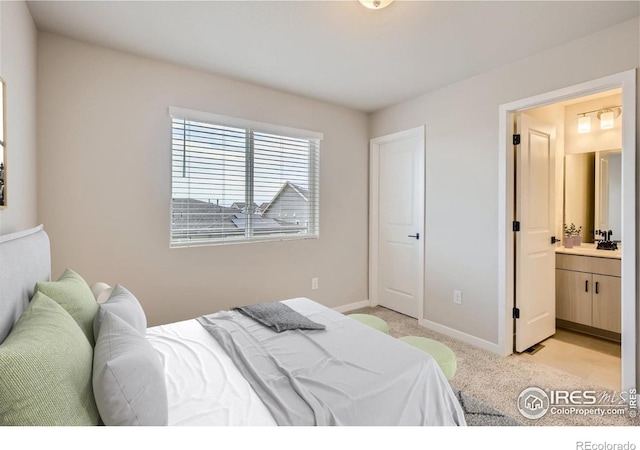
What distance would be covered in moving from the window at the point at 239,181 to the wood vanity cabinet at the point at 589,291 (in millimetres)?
2652

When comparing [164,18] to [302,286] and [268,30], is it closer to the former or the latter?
[268,30]

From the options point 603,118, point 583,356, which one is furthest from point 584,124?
point 583,356

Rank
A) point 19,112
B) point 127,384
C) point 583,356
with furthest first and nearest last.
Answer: point 583,356 → point 19,112 → point 127,384

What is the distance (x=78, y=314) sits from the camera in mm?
1226

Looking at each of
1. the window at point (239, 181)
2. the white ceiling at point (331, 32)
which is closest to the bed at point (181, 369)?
the window at point (239, 181)

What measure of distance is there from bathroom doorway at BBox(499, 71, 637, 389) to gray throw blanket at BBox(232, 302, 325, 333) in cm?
187

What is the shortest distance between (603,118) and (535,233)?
1562 millimetres

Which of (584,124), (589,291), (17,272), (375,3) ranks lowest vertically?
(589,291)

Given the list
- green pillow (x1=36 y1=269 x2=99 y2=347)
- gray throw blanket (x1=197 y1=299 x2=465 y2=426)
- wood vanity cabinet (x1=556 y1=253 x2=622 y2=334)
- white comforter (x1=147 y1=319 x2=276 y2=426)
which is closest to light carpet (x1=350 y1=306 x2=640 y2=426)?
gray throw blanket (x1=197 y1=299 x2=465 y2=426)

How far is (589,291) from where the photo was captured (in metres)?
3.06

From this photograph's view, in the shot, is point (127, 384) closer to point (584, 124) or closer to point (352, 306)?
point (352, 306)

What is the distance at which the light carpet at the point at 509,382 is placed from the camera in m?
1.83

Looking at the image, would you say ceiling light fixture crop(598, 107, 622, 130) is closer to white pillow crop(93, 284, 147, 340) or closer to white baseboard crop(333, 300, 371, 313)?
white baseboard crop(333, 300, 371, 313)

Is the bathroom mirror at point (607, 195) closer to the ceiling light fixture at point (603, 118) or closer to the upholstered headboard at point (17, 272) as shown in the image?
the ceiling light fixture at point (603, 118)
